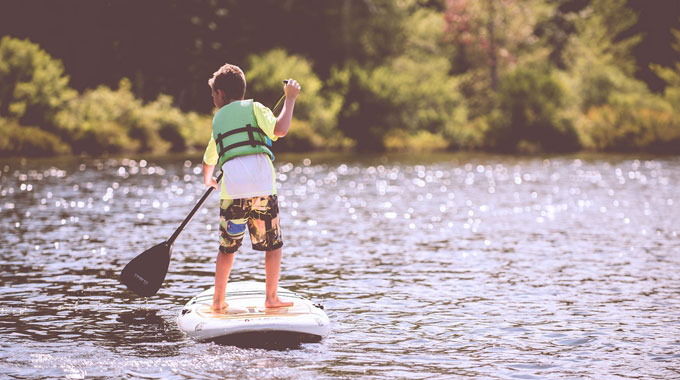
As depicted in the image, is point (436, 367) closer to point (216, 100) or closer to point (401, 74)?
point (216, 100)

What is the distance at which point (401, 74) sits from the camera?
60406mm

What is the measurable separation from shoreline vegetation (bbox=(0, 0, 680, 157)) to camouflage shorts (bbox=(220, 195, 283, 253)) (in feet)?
122

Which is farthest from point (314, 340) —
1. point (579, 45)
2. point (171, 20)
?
point (579, 45)

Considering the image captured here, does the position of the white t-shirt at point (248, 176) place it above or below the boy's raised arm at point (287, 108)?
below

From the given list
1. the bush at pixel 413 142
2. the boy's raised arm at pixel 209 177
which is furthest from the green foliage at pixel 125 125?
the boy's raised arm at pixel 209 177

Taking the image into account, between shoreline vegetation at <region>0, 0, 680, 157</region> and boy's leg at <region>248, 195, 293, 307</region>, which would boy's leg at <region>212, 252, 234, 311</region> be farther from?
shoreline vegetation at <region>0, 0, 680, 157</region>

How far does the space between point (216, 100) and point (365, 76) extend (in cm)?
5010

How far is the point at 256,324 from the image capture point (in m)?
8.80

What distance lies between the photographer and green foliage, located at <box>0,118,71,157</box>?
4456 cm

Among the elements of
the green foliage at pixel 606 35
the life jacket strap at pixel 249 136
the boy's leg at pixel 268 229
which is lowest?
the boy's leg at pixel 268 229

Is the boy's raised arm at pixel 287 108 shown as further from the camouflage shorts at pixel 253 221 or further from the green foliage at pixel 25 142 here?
the green foliage at pixel 25 142

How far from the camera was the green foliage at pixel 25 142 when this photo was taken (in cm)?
4456

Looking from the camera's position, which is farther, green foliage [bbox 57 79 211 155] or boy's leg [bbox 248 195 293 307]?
green foliage [bbox 57 79 211 155]

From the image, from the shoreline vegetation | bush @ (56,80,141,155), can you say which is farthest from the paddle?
bush @ (56,80,141,155)
